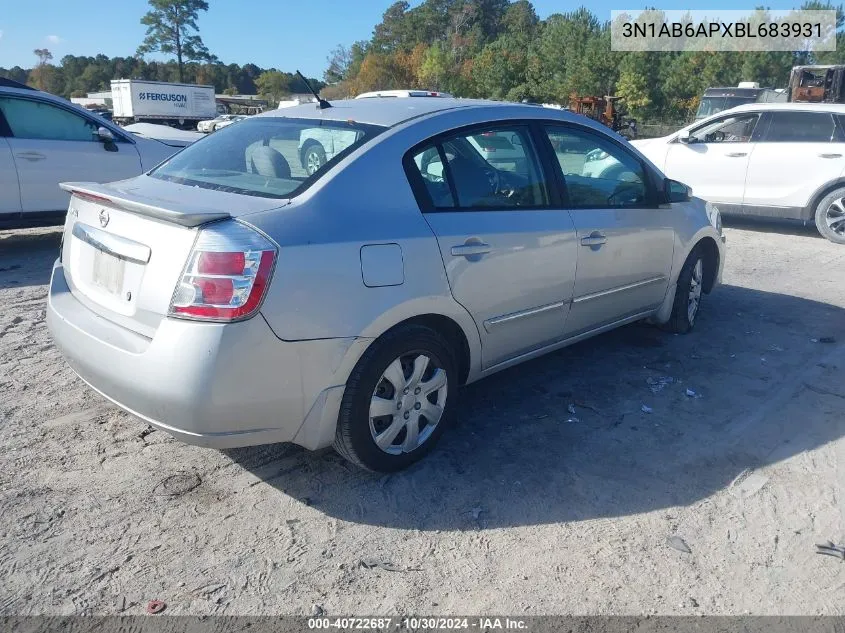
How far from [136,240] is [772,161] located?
9.52 meters

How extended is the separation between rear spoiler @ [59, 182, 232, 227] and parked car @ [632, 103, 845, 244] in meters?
9.26

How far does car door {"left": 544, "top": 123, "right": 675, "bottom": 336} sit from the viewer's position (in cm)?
416

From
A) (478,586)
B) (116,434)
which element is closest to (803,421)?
(478,586)

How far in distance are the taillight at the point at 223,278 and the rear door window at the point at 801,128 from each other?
9.51 m

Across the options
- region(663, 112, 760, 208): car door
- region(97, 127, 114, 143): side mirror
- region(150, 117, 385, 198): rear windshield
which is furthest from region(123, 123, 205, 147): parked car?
region(663, 112, 760, 208): car door

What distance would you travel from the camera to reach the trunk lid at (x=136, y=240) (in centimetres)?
274

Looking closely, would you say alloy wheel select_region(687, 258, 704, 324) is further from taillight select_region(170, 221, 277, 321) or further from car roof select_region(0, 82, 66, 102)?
car roof select_region(0, 82, 66, 102)

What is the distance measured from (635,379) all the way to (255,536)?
275 centimetres

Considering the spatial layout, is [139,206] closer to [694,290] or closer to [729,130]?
[694,290]

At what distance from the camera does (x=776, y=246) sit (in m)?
9.45

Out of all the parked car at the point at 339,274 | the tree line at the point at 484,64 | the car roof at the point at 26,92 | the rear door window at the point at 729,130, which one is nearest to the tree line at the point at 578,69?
the tree line at the point at 484,64

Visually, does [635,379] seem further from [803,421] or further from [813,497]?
[813,497]

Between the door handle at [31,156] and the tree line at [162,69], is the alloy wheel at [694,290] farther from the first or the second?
the tree line at [162,69]

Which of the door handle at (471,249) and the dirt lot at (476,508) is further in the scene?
the door handle at (471,249)
